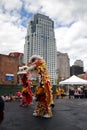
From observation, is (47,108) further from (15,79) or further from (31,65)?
(15,79)

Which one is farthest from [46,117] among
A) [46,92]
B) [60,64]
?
[60,64]

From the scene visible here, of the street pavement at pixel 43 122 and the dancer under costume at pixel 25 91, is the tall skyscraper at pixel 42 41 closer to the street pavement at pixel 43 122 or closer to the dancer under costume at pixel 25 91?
the dancer under costume at pixel 25 91

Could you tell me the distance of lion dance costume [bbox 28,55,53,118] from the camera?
33.6ft

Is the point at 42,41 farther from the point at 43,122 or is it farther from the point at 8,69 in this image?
the point at 43,122

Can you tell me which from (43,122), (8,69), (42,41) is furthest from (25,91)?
(42,41)

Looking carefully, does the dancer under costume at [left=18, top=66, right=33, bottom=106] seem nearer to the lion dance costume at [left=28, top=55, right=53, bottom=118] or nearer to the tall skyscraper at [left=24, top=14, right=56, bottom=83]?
the lion dance costume at [left=28, top=55, right=53, bottom=118]

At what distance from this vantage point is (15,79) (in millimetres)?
44531

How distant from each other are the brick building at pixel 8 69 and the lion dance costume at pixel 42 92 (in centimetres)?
3205

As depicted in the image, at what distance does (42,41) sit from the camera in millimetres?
149125

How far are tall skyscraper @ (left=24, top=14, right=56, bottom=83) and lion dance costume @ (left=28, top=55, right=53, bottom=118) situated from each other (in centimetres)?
11763

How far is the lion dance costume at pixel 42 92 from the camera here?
33.6ft

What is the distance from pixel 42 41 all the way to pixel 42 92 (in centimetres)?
13960

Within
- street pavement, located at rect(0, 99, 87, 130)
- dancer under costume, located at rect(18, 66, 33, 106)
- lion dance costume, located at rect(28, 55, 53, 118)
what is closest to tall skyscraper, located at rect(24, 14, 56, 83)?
dancer under costume, located at rect(18, 66, 33, 106)

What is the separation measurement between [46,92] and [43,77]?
2.75 ft
